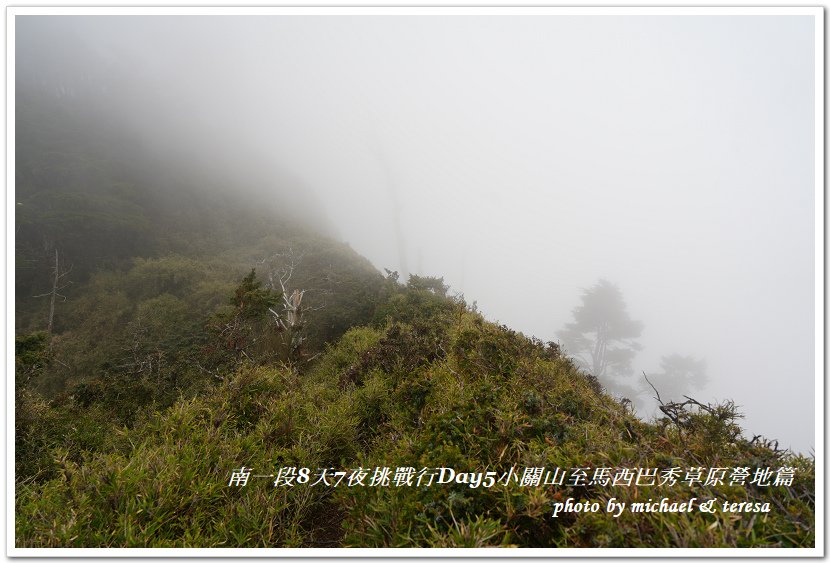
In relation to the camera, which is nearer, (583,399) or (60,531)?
(60,531)

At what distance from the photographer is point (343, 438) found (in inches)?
196

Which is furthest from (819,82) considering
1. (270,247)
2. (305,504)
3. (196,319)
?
(270,247)

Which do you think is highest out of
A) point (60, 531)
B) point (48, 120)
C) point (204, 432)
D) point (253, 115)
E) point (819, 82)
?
point (253, 115)

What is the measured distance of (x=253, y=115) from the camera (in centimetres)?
5459

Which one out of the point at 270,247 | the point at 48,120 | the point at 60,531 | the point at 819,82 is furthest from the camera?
the point at 48,120

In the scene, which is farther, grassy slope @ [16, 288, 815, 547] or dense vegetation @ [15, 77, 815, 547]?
dense vegetation @ [15, 77, 815, 547]

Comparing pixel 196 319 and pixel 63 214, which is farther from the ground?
pixel 63 214

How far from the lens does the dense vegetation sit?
2631 mm

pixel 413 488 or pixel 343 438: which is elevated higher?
pixel 413 488

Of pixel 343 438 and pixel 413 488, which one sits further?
pixel 343 438

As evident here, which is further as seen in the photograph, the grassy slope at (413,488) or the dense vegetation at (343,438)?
the dense vegetation at (343,438)

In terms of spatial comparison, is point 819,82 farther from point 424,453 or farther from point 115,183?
point 115,183

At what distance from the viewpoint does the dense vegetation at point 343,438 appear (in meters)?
2.63
